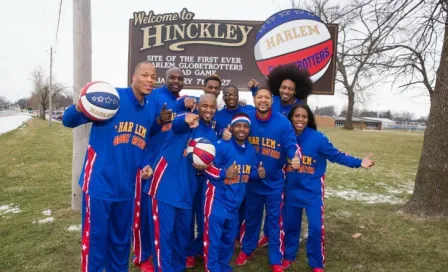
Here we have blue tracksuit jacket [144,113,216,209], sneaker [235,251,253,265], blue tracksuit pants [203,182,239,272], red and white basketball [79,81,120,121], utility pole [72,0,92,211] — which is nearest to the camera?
red and white basketball [79,81,120,121]

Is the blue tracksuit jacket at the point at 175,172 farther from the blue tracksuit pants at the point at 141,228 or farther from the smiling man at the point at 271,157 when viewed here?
the smiling man at the point at 271,157

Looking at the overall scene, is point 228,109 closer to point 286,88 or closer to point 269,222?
point 286,88

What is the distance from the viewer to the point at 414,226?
17.9ft

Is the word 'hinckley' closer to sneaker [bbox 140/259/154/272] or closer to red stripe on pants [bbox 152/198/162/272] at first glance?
red stripe on pants [bbox 152/198/162/272]

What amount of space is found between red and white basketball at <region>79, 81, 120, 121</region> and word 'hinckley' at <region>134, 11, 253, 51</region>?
315cm

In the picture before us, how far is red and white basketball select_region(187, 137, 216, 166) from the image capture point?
10.8ft

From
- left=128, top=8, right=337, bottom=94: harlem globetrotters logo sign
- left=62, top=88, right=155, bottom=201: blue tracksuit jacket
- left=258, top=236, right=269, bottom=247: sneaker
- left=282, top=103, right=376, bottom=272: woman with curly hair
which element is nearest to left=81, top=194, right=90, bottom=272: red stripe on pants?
left=62, top=88, right=155, bottom=201: blue tracksuit jacket

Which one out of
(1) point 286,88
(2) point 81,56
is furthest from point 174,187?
(2) point 81,56

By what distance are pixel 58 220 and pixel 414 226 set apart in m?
5.63

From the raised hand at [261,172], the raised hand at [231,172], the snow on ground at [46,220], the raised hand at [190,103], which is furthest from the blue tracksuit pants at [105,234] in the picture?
the snow on ground at [46,220]

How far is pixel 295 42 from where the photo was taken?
571 cm

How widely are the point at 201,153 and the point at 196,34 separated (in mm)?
3263

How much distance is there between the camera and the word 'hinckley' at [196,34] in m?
5.89

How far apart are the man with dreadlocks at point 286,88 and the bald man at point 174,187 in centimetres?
119
